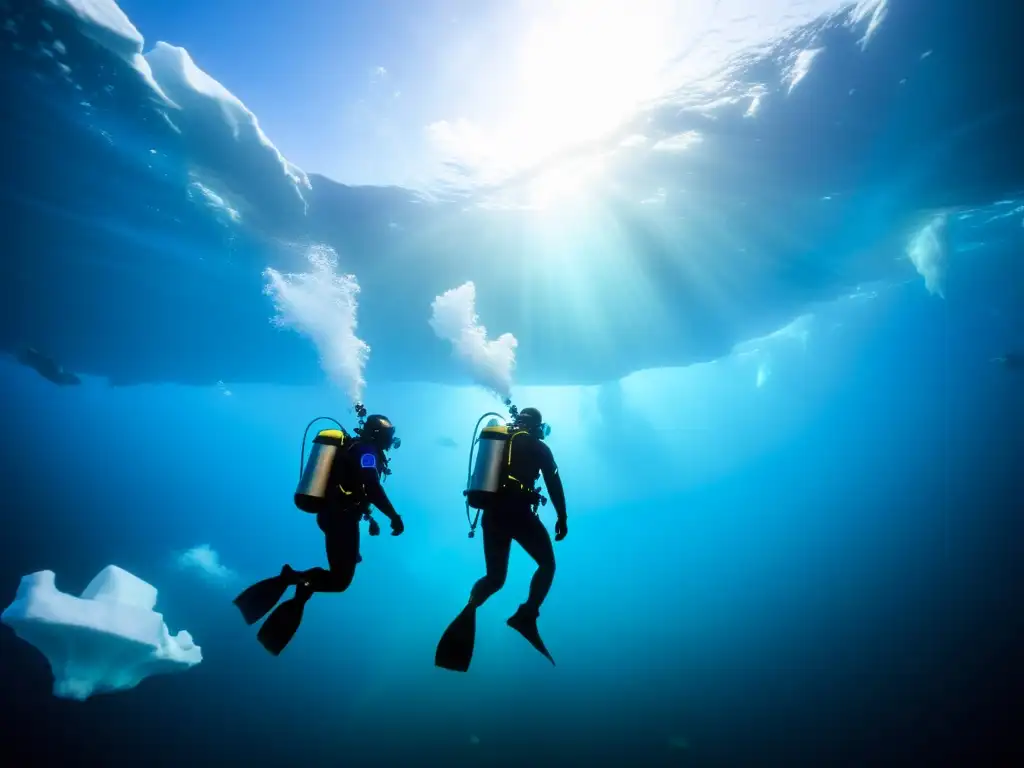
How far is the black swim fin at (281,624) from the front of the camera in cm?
378

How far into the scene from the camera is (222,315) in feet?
61.5

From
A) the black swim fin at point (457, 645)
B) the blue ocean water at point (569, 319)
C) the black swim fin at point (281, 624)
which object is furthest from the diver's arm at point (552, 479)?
the blue ocean water at point (569, 319)

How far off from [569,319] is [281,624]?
16.8 meters

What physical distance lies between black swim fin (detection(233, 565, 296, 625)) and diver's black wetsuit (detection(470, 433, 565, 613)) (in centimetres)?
197

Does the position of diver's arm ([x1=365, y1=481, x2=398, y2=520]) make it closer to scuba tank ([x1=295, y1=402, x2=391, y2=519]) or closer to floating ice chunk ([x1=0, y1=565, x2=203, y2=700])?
scuba tank ([x1=295, y1=402, x2=391, y2=519])

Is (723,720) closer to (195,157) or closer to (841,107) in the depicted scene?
(841,107)

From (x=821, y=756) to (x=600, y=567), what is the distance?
24738 mm

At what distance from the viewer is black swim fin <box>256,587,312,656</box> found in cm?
378

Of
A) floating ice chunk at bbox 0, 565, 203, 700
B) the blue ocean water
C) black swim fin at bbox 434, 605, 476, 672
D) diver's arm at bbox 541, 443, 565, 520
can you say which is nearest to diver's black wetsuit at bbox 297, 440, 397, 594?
black swim fin at bbox 434, 605, 476, 672

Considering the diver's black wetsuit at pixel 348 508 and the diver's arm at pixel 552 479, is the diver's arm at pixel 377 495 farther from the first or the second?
the diver's arm at pixel 552 479

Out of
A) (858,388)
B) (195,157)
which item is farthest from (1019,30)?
(858,388)

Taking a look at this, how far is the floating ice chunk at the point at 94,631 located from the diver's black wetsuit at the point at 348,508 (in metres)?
10.7

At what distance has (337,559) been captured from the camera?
14.3ft

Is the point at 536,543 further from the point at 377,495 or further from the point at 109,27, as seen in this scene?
the point at 109,27
